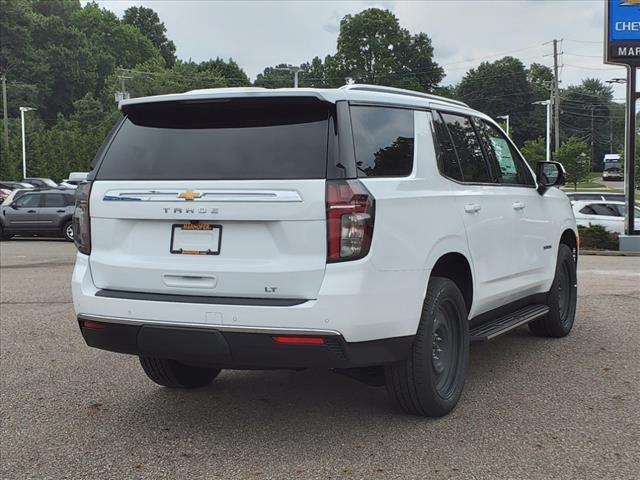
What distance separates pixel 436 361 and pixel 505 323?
108 centimetres

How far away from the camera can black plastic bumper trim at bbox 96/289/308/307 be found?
3508 mm

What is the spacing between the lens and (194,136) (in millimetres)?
3896

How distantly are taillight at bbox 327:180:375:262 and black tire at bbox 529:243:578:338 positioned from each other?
3180mm

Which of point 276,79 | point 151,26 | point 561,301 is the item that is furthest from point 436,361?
point 151,26

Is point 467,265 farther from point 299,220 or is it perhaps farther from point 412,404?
point 299,220

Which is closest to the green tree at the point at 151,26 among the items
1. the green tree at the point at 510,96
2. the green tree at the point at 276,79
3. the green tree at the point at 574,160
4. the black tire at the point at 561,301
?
the green tree at the point at 276,79

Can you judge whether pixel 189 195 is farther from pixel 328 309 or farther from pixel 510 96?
pixel 510 96

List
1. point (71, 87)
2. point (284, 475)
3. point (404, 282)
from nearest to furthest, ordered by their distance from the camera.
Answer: point (284, 475) < point (404, 282) < point (71, 87)

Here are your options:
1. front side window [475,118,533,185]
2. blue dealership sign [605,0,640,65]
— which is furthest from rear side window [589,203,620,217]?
front side window [475,118,533,185]

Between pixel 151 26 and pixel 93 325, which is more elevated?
pixel 151 26

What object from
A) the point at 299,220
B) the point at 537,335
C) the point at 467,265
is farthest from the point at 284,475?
the point at 537,335

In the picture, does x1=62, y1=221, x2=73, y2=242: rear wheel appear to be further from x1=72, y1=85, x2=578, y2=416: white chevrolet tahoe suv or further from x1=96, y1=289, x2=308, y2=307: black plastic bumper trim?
x1=96, y1=289, x2=308, y2=307: black plastic bumper trim

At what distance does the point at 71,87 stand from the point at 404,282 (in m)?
103

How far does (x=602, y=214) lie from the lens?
20.0 m
